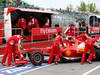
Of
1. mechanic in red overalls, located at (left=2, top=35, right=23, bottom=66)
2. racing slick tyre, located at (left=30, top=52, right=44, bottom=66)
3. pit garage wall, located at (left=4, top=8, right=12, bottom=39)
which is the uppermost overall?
pit garage wall, located at (left=4, top=8, right=12, bottom=39)

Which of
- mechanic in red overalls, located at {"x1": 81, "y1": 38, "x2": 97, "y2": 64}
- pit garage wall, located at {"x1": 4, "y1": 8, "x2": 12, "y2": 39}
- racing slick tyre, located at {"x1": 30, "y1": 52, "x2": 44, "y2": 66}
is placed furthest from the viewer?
pit garage wall, located at {"x1": 4, "y1": 8, "x2": 12, "y2": 39}

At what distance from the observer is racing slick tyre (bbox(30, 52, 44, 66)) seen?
10562 mm

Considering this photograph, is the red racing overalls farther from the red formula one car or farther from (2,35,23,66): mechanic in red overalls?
(2,35,23,66): mechanic in red overalls

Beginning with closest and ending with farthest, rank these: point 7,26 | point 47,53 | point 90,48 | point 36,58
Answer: point 36,58
point 90,48
point 47,53
point 7,26

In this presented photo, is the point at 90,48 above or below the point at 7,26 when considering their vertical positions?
below

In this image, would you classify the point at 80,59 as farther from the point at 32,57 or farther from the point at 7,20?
the point at 7,20

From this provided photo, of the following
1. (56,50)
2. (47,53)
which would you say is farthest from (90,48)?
(47,53)

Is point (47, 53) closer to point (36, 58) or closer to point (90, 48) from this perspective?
point (36, 58)

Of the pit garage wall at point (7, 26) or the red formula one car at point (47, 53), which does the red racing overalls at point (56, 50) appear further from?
the pit garage wall at point (7, 26)

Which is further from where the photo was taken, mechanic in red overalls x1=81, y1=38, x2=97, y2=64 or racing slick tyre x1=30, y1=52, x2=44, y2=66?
mechanic in red overalls x1=81, y1=38, x2=97, y2=64

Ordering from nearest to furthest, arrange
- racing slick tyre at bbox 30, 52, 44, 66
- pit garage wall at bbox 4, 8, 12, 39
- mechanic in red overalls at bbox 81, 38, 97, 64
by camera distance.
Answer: racing slick tyre at bbox 30, 52, 44, 66, mechanic in red overalls at bbox 81, 38, 97, 64, pit garage wall at bbox 4, 8, 12, 39

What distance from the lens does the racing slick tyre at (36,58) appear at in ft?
34.7

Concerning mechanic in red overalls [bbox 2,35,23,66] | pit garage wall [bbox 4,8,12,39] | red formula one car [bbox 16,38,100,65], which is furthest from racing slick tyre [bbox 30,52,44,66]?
pit garage wall [bbox 4,8,12,39]

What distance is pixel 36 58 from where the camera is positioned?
1065 cm
